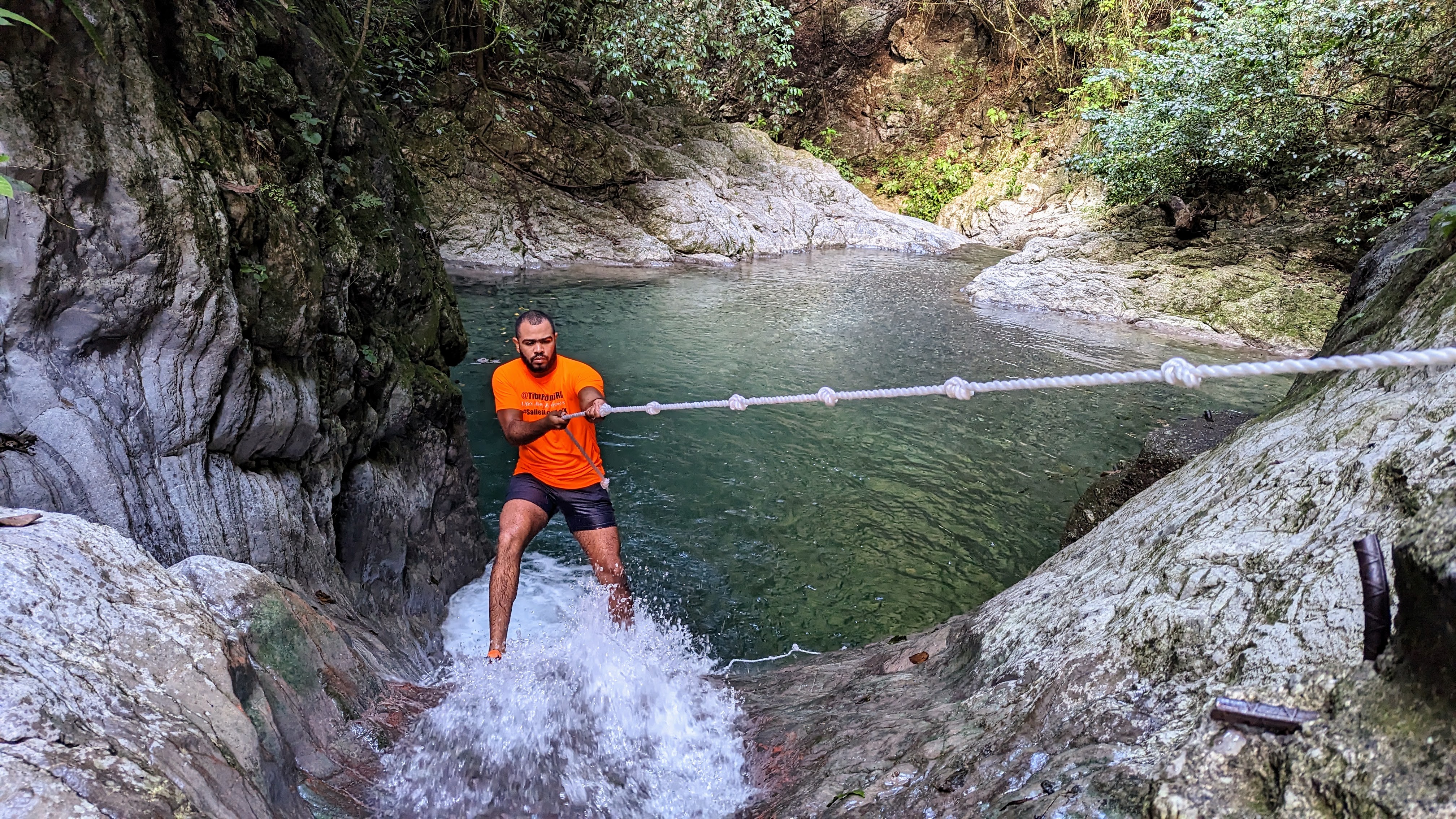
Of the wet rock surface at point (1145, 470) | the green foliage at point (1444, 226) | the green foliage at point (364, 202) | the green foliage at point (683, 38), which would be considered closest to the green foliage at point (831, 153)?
the green foliage at point (683, 38)

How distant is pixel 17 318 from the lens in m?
2.43

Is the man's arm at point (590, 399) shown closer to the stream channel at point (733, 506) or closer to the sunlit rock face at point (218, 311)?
the stream channel at point (733, 506)

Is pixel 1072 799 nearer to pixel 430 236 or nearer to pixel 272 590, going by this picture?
pixel 272 590

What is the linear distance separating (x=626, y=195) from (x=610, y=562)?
51.5 ft

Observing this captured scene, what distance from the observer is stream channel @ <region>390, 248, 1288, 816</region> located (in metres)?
2.95

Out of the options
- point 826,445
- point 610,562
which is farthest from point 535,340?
point 826,445

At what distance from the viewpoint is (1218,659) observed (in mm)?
1944

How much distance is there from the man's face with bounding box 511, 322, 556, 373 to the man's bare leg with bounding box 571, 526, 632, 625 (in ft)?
3.45

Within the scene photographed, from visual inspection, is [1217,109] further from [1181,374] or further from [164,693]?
[164,693]

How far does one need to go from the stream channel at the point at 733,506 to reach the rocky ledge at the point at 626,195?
265 cm

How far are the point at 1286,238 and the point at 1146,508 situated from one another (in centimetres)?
1417

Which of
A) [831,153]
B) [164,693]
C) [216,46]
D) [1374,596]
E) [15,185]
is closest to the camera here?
[1374,596]

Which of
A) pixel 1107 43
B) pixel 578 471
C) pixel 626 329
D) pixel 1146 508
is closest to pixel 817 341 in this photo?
pixel 626 329

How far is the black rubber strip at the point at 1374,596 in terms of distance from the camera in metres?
1.39
